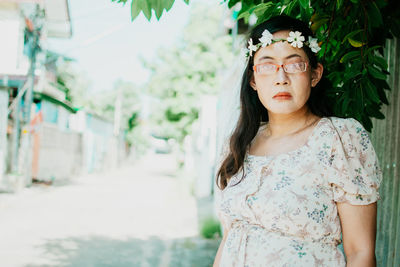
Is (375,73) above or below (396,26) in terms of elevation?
below

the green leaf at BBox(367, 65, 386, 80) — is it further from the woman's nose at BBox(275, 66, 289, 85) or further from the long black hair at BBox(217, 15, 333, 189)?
the woman's nose at BBox(275, 66, 289, 85)

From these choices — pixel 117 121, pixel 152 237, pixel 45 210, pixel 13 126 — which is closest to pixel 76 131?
pixel 13 126

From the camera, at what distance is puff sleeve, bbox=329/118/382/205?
1510 millimetres

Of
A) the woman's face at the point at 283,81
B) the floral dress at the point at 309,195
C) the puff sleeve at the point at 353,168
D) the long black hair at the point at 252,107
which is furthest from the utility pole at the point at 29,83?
the puff sleeve at the point at 353,168

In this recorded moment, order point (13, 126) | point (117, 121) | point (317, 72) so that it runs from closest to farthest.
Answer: point (317, 72) → point (13, 126) → point (117, 121)

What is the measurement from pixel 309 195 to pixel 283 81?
47 cm

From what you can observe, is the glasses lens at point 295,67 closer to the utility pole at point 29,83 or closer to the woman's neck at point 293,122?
the woman's neck at point 293,122

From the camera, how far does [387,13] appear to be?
2234mm

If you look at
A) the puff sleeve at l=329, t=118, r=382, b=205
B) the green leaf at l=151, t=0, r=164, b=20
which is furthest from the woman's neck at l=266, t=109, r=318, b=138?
the green leaf at l=151, t=0, r=164, b=20

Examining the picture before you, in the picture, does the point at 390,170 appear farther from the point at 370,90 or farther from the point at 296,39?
the point at 296,39

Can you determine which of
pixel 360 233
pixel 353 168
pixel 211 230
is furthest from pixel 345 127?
pixel 211 230

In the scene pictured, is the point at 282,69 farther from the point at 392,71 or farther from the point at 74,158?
the point at 74,158

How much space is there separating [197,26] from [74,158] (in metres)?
9.18

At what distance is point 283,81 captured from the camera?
5.61 feet
